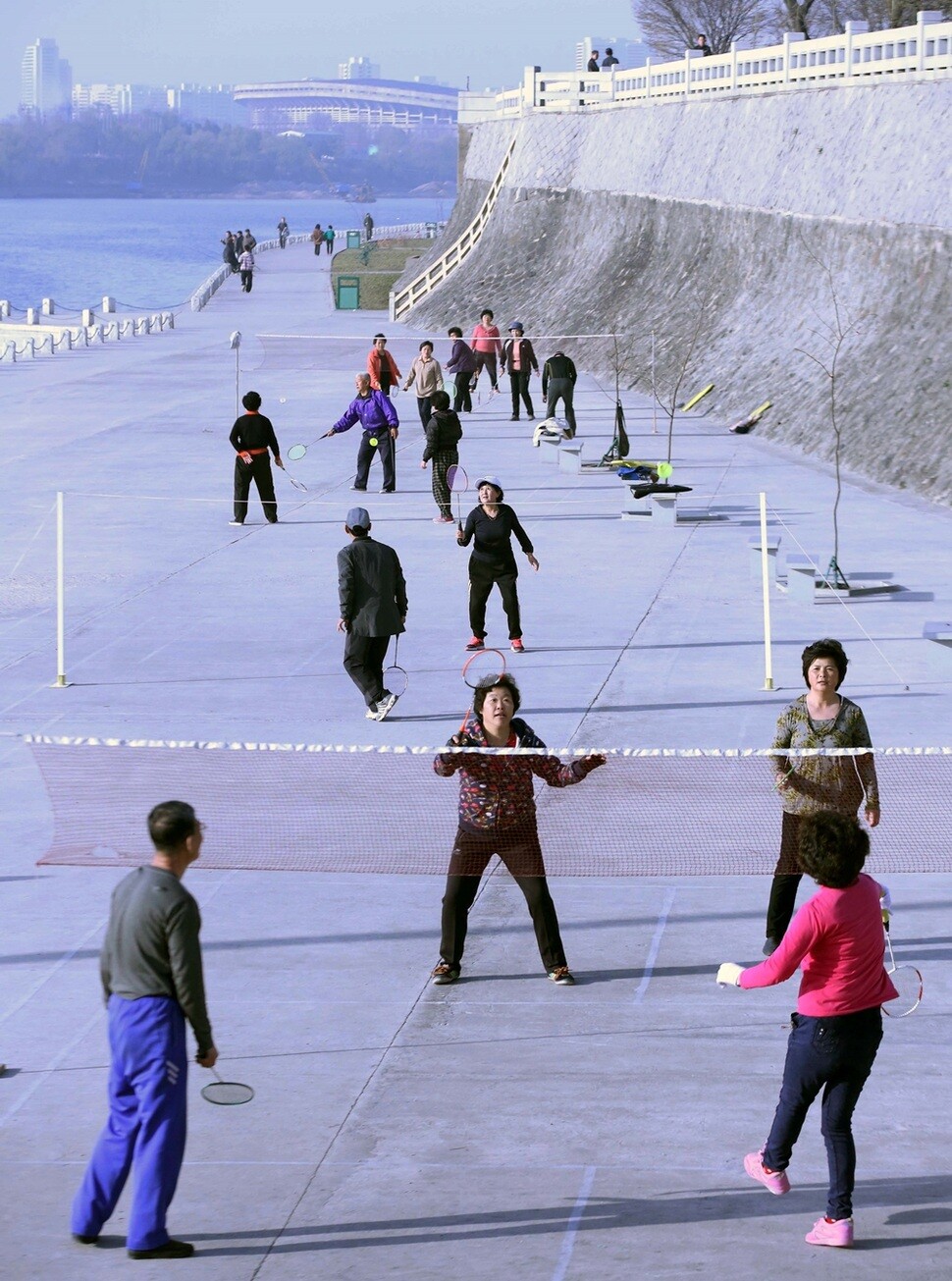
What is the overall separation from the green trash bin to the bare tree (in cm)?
3772

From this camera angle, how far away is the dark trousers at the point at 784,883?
29.5 ft

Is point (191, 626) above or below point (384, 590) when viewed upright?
below

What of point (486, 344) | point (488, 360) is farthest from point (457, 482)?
point (488, 360)

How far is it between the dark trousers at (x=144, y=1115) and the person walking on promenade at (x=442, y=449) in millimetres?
17469

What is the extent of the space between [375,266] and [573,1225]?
82.7 m

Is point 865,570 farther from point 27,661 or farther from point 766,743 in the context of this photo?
point 27,661

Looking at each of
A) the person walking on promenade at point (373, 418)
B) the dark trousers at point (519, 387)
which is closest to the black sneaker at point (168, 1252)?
the person walking on promenade at point (373, 418)

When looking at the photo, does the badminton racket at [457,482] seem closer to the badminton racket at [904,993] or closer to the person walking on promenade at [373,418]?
the person walking on promenade at [373,418]

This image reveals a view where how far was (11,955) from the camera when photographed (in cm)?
919

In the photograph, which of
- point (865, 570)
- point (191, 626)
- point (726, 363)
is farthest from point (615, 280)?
point (191, 626)

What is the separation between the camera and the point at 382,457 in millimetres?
25500

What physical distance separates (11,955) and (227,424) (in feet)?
84.3

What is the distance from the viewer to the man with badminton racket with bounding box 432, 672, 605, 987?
8523 millimetres

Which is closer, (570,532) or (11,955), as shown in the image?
(11,955)
